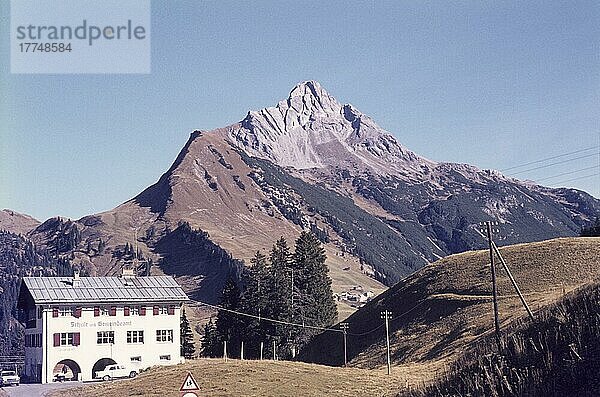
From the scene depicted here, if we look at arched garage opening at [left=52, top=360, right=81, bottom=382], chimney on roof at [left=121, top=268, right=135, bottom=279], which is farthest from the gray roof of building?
arched garage opening at [left=52, top=360, right=81, bottom=382]

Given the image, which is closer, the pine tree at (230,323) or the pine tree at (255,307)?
the pine tree at (255,307)

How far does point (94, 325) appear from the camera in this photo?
91625 mm

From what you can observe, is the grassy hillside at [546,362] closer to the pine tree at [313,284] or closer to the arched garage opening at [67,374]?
the arched garage opening at [67,374]

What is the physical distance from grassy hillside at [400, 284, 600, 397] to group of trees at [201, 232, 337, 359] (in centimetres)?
8180

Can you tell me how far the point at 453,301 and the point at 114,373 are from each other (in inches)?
1690

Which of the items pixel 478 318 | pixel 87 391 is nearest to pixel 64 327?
pixel 87 391

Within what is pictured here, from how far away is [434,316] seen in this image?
94250 mm

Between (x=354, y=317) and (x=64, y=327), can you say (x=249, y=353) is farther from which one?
(x=64, y=327)

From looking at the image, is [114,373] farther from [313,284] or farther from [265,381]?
[265,381]

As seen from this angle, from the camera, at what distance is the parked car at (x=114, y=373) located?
88250 millimetres

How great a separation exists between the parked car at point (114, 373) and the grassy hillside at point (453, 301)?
26842 mm

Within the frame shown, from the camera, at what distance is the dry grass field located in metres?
49.5

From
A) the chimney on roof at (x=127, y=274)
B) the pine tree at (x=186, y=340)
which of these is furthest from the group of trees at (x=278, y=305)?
the chimney on roof at (x=127, y=274)

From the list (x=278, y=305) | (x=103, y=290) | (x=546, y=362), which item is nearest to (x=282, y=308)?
(x=278, y=305)
